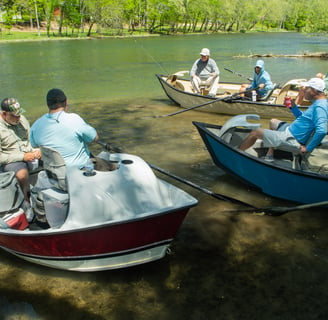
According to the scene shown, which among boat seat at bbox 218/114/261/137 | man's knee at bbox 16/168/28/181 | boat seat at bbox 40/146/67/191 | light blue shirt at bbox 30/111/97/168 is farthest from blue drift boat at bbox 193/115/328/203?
man's knee at bbox 16/168/28/181

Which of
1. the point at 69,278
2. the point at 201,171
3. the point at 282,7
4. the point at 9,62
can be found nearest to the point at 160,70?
the point at 9,62

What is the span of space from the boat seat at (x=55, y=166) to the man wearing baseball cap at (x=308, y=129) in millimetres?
3299

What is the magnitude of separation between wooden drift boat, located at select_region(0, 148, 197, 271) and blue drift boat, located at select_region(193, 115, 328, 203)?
2140mm

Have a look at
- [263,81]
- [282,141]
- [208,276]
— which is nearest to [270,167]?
[282,141]

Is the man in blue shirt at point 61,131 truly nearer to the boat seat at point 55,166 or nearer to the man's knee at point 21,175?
the boat seat at point 55,166

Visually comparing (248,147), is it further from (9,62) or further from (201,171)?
(9,62)

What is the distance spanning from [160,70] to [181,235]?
64.2ft

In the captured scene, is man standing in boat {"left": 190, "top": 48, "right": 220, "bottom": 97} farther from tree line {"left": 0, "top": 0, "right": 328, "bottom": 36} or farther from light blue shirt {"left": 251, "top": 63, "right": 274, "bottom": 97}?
tree line {"left": 0, "top": 0, "right": 328, "bottom": 36}

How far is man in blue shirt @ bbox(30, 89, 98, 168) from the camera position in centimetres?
407

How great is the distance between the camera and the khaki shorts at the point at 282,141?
5573mm

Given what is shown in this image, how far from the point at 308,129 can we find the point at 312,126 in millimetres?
71

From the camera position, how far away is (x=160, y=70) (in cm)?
2352

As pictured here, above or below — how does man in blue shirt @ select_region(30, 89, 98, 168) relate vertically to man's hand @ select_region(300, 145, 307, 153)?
above

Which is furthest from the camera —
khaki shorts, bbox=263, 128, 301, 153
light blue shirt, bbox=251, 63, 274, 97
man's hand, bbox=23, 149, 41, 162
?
light blue shirt, bbox=251, 63, 274, 97
